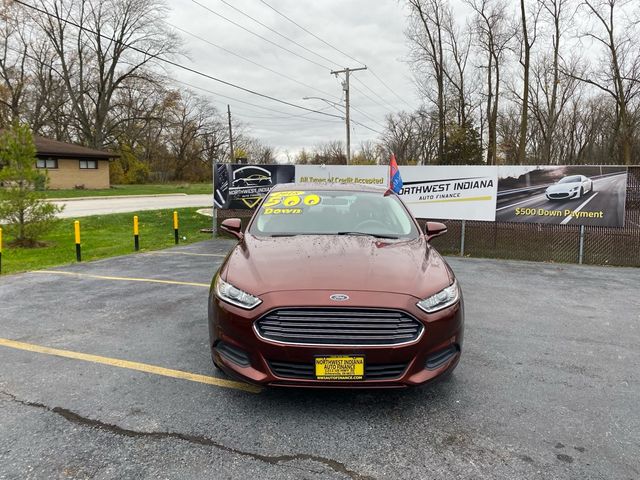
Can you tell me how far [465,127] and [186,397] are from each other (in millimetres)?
36692

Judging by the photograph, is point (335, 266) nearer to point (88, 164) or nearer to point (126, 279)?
point (126, 279)

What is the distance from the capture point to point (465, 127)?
36.1m

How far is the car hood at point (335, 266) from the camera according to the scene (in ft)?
9.94

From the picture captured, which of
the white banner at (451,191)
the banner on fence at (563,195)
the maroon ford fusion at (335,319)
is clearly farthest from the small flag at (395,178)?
the maroon ford fusion at (335,319)

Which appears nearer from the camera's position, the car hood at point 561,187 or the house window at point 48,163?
the car hood at point 561,187

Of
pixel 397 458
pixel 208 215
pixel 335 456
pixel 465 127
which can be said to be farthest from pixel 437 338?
pixel 465 127

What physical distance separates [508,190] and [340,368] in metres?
8.84

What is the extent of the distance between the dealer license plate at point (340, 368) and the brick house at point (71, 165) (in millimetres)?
37554

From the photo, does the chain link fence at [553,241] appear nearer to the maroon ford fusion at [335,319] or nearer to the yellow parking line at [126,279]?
the yellow parking line at [126,279]

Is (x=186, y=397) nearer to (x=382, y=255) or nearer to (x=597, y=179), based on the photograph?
(x=382, y=255)

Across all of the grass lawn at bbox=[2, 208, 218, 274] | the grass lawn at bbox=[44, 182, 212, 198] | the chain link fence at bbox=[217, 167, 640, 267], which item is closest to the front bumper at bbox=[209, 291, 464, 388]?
the grass lawn at bbox=[2, 208, 218, 274]

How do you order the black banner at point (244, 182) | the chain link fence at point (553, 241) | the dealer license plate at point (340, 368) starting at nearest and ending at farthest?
1. the dealer license plate at point (340, 368)
2. the chain link fence at point (553, 241)
3. the black banner at point (244, 182)

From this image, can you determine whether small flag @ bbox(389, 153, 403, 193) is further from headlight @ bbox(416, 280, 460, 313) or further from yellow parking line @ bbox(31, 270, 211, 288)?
headlight @ bbox(416, 280, 460, 313)

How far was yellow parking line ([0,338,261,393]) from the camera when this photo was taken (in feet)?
11.4
